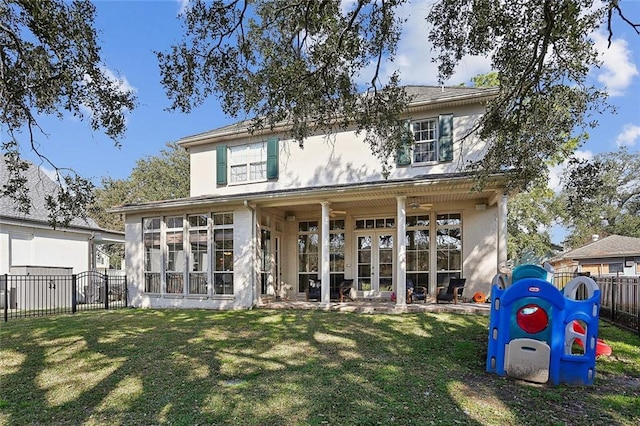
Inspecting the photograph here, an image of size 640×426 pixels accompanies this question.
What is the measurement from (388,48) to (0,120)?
6608mm

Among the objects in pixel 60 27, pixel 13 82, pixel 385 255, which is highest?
pixel 60 27

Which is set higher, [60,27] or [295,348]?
[60,27]

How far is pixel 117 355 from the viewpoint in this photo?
20.5 feet

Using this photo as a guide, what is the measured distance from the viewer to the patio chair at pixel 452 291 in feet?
Answer: 35.2

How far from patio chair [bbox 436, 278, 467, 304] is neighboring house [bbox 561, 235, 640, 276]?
1476 cm

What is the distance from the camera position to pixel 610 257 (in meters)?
23.3

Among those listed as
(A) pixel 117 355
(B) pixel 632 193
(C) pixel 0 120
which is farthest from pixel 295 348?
(B) pixel 632 193

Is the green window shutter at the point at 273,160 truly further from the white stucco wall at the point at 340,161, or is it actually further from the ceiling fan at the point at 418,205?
the ceiling fan at the point at 418,205

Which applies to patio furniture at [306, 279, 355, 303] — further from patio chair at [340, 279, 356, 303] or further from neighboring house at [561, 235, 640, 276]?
neighboring house at [561, 235, 640, 276]

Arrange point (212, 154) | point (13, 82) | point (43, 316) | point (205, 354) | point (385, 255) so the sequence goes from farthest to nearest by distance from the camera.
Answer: point (212, 154)
point (385, 255)
point (43, 316)
point (205, 354)
point (13, 82)

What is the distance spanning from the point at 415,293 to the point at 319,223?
3.94 meters

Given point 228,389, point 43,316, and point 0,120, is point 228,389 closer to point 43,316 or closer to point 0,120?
point 0,120

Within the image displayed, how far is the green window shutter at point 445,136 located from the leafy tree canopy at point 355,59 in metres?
3.98

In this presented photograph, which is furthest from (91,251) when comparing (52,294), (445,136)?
(445,136)
